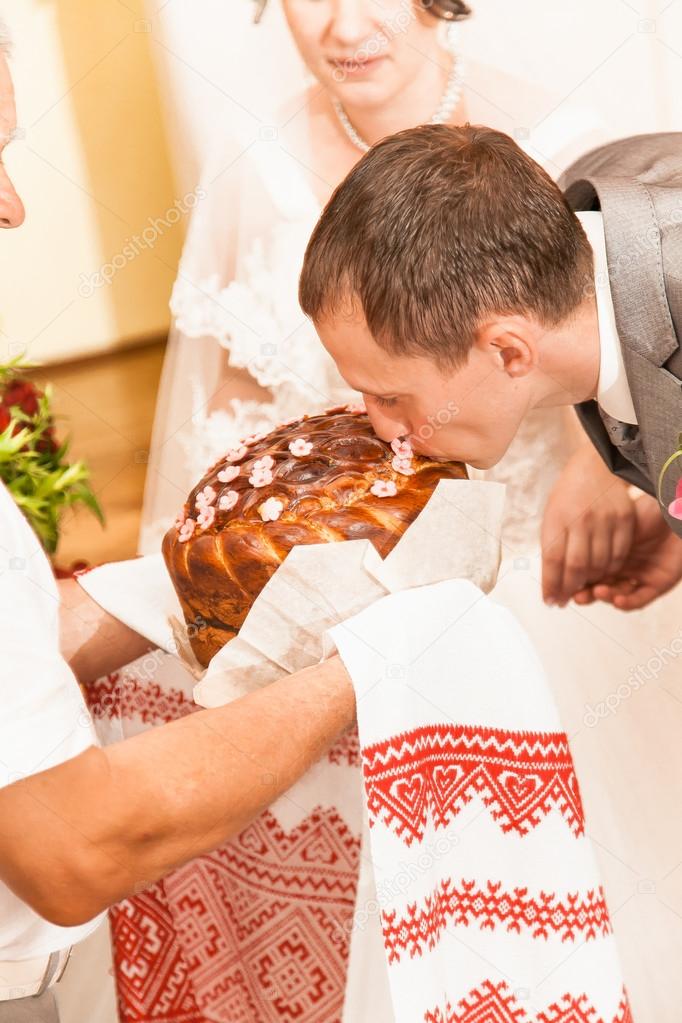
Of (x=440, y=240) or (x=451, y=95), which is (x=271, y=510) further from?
(x=451, y=95)

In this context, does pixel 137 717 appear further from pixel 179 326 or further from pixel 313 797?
pixel 179 326

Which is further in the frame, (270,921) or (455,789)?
(270,921)

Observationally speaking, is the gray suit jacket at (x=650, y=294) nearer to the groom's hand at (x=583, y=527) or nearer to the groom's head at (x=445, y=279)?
the groom's head at (x=445, y=279)

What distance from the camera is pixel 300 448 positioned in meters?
1.13

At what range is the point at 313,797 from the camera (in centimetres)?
134

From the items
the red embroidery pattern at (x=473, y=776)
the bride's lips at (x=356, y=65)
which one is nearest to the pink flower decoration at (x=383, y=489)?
the red embroidery pattern at (x=473, y=776)

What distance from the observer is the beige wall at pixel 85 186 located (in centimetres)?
219

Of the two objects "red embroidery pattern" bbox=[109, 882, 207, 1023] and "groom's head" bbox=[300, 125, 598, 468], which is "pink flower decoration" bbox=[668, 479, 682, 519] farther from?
"red embroidery pattern" bbox=[109, 882, 207, 1023]

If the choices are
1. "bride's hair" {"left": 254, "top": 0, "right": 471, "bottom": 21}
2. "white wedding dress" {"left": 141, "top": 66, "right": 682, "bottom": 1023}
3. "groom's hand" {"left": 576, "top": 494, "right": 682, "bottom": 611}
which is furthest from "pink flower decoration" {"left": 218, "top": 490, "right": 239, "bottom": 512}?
"bride's hair" {"left": 254, "top": 0, "right": 471, "bottom": 21}

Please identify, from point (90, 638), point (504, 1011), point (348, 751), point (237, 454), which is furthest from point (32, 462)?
point (504, 1011)

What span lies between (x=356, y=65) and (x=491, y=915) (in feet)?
4.29

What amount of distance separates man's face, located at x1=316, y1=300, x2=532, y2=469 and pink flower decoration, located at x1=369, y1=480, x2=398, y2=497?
0.06 meters

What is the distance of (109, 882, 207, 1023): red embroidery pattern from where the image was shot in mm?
1364

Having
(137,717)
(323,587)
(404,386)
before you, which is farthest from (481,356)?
(137,717)
